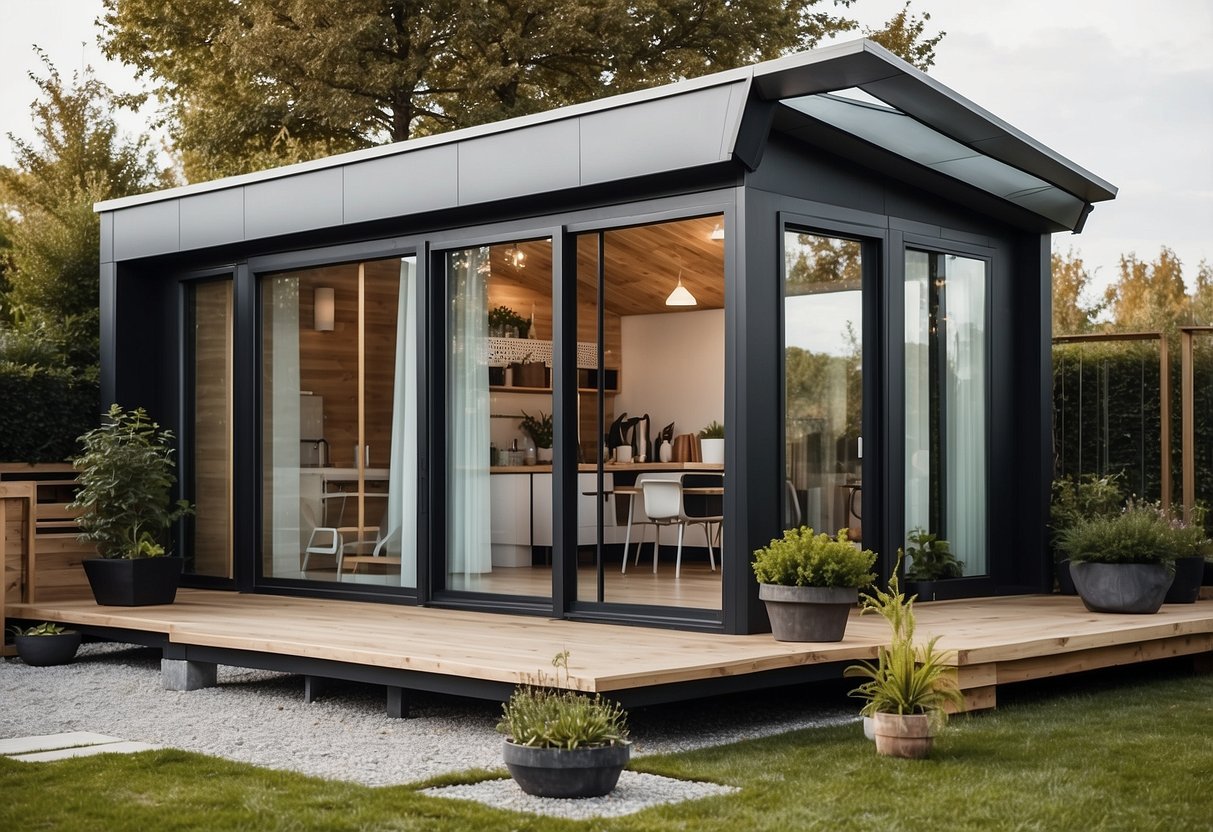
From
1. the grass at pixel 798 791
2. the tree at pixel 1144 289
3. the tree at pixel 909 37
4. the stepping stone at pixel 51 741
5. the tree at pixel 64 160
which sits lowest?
the stepping stone at pixel 51 741

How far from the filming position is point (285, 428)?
369 inches

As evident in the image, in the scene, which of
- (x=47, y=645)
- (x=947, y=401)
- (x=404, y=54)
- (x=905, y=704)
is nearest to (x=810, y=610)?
(x=905, y=704)

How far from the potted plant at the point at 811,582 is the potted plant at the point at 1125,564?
210 cm

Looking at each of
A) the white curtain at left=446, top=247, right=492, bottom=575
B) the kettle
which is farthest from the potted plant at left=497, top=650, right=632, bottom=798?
the kettle

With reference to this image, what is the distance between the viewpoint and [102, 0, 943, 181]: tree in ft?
53.0

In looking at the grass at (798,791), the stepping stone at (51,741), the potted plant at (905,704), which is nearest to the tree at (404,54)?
the stepping stone at (51,741)

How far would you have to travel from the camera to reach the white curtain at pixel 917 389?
8414 mm

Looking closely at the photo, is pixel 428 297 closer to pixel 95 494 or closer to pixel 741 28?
pixel 95 494

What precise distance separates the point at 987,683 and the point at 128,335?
6.45m

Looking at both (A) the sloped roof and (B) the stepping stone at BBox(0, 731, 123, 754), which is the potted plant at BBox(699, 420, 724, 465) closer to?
(A) the sloped roof

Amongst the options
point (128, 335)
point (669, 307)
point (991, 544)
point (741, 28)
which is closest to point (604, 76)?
point (741, 28)

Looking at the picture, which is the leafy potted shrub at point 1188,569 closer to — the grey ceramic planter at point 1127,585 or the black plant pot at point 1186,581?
the black plant pot at point 1186,581

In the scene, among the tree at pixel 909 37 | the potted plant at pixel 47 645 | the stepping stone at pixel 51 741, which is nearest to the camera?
the stepping stone at pixel 51 741

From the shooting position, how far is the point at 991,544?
360 inches
